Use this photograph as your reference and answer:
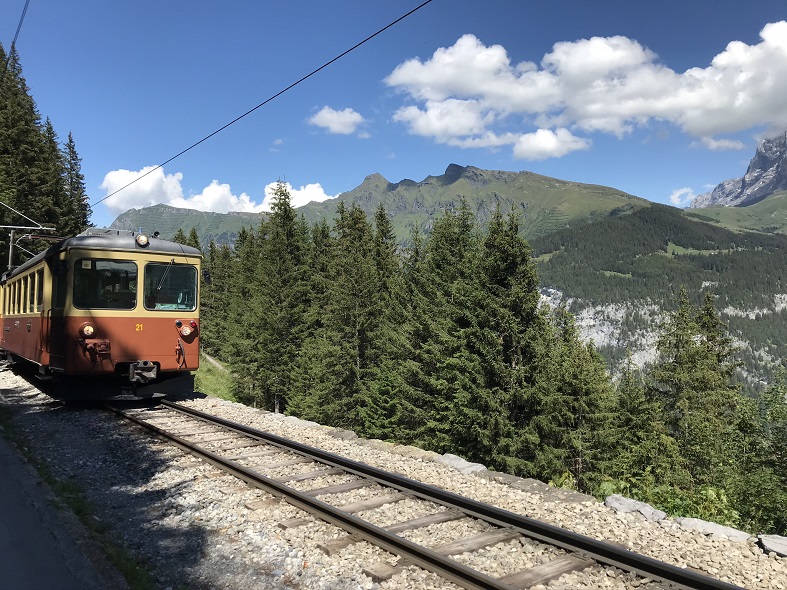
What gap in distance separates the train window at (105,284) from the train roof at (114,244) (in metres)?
0.34

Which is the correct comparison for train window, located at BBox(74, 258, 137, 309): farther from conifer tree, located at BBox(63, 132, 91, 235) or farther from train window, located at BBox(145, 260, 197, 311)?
conifer tree, located at BBox(63, 132, 91, 235)

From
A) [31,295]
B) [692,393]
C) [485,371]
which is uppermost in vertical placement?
[31,295]

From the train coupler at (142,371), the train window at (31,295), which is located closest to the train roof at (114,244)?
the train window at (31,295)

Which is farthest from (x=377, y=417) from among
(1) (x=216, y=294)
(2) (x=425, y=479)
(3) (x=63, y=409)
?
(1) (x=216, y=294)

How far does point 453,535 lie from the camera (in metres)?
5.67

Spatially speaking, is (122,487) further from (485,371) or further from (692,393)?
(692,393)

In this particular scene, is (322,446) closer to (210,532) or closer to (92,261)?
(210,532)

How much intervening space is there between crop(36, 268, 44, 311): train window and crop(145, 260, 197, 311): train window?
290 centimetres

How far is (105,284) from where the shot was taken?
12.3 meters

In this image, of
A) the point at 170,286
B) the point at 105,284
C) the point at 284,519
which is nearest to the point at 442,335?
the point at 170,286

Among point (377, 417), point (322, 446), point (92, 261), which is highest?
point (92, 261)

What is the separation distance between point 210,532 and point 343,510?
1.54 m

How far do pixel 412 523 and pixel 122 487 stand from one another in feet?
Answer: 14.5

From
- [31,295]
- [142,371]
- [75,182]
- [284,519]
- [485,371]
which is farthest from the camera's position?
[75,182]
